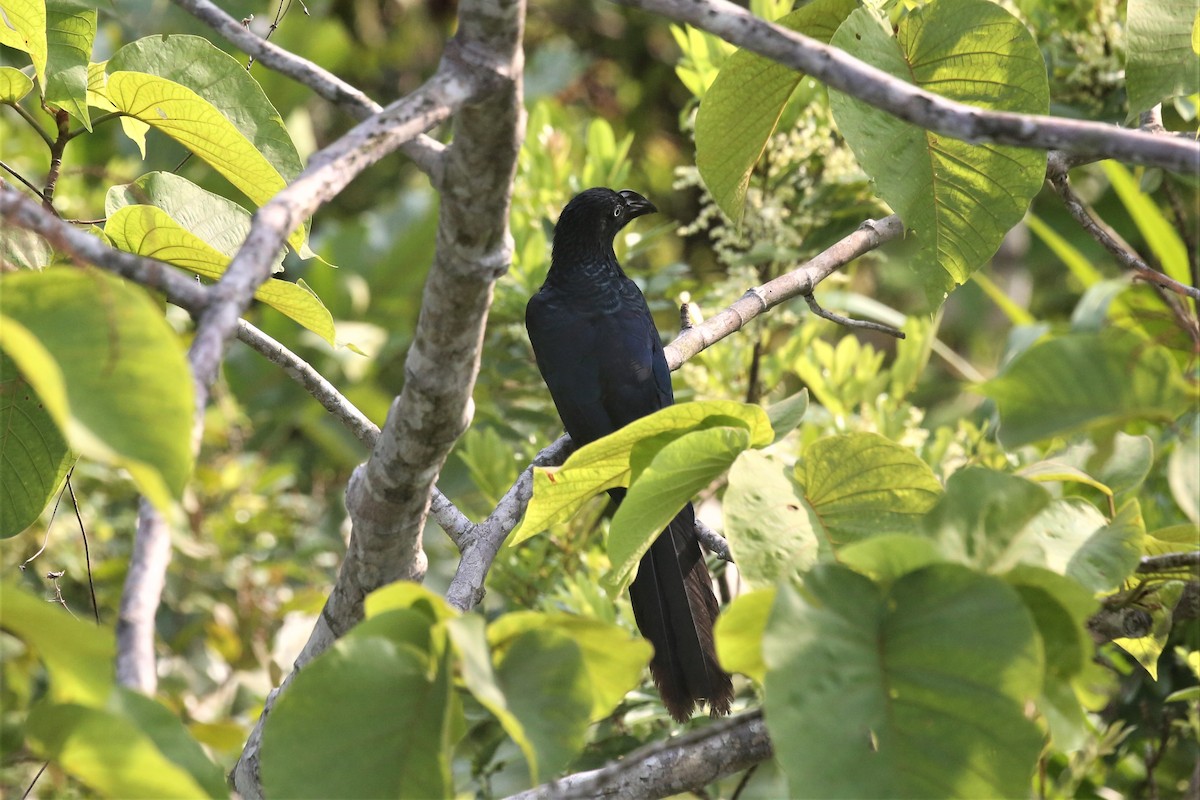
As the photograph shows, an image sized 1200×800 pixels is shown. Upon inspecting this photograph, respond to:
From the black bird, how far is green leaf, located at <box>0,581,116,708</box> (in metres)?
1.27

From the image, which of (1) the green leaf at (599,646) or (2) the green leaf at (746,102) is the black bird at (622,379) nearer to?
(2) the green leaf at (746,102)

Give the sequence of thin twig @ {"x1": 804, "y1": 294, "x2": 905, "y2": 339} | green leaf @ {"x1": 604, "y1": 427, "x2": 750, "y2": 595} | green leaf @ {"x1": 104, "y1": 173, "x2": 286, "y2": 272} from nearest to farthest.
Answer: green leaf @ {"x1": 604, "y1": 427, "x2": 750, "y2": 595} < green leaf @ {"x1": 104, "y1": 173, "x2": 286, "y2": 272} < thin twig @ {"x1": 804, "y1": 294, "x2": 905, "y2": 339}

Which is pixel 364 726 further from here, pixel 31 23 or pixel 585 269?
pixel 585 269

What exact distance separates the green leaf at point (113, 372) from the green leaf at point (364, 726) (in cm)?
24

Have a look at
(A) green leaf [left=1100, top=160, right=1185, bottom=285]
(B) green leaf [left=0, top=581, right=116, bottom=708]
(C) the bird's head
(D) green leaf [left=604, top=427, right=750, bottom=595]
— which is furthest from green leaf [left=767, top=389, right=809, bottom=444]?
(A) green leaf [left=1100, top=160, right=1185, bottom=285]

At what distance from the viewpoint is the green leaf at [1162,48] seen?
4.98ft

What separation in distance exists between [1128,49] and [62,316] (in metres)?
1.35

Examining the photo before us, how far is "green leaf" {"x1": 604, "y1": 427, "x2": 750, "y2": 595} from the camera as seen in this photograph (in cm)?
115

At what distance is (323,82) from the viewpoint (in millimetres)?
1305

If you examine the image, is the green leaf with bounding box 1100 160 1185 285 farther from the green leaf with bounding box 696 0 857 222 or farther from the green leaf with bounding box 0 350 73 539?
the green leaf with bounding box 0 350 73 539

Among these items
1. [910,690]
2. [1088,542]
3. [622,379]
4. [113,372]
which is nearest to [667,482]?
[910,690]

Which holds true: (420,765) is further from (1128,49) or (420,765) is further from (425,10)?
(425,10)

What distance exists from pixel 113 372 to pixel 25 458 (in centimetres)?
87

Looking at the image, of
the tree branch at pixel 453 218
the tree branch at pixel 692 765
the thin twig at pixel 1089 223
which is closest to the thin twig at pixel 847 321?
the thin twig at pixel 1089 223
